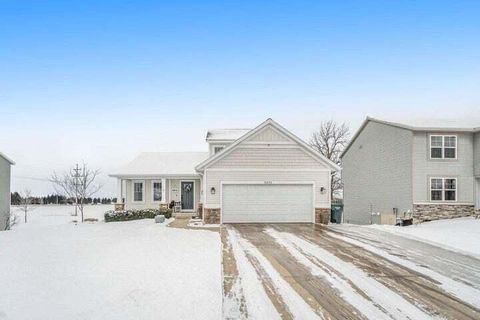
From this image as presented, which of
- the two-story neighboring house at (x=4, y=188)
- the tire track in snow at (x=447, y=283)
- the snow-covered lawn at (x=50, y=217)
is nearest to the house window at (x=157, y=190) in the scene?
the snow-covered lawn at (x=50, y=217)

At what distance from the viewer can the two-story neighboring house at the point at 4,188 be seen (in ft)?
83.0

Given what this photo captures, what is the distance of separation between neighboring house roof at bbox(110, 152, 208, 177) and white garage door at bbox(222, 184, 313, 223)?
7.38 m

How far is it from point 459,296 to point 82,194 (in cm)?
2790

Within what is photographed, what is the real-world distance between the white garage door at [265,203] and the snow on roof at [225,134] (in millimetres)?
6511

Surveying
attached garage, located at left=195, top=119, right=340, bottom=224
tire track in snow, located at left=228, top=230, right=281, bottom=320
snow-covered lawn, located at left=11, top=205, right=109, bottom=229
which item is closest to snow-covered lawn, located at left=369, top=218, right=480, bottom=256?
attached garage, located at left=195, top=119, right=340, bottom=224

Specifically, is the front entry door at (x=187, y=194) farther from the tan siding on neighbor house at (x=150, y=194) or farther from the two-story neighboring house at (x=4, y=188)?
the two-story neighboring house at (x=4, y=188)

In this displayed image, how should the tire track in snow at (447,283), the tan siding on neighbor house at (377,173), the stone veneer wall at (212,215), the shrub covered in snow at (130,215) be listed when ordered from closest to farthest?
the tire track in snow at (447,283), the stone veneer wall at (212,215), the tan siding on neighbor house at (377,173), the shrub covered in snow at (130,215)

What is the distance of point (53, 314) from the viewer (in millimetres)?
4984

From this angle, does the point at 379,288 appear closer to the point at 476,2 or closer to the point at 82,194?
the point at 476,2

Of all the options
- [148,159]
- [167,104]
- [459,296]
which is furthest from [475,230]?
[148,159]

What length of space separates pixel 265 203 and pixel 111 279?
39.1ft

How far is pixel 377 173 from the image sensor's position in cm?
2323

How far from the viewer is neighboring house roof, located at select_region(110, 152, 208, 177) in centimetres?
2514

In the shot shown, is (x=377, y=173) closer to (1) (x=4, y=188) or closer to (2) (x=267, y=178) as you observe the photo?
(2) (x=267, y=178)
